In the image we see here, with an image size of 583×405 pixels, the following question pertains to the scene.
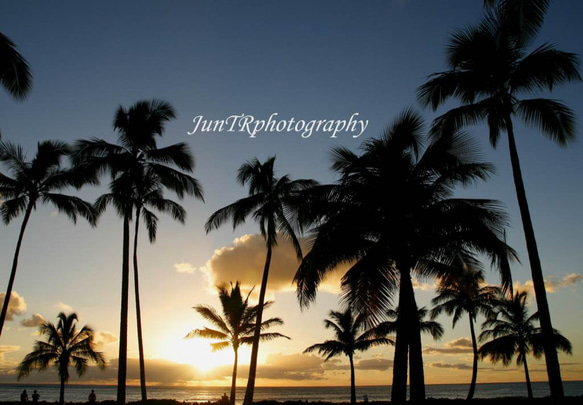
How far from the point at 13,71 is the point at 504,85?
13.1 metres

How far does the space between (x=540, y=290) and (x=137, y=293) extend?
743 inches

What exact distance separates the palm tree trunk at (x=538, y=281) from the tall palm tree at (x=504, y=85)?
21mm

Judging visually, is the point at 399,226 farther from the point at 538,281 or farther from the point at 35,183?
the point at 35,183

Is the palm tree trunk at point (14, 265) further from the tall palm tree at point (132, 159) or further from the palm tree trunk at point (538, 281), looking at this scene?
the palm tree trunk at point (538, 281)

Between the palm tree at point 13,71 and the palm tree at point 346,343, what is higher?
the palm tree at point 13,71

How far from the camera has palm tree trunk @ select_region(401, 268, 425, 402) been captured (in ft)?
39.9

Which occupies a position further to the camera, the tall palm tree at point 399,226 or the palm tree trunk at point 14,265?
the palm tree trunk at point 14,265

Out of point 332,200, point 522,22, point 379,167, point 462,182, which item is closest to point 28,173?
point 332,200

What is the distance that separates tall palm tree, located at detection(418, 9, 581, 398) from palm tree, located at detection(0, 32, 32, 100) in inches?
442

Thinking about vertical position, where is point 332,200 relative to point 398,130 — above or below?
below

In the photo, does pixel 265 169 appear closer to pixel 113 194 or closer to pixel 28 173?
pixel 113 194

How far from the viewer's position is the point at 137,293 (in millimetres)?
23125

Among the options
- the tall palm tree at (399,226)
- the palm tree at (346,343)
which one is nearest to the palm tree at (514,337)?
the palm tree at (346,343)

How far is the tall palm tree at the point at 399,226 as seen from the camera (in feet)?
41.8
